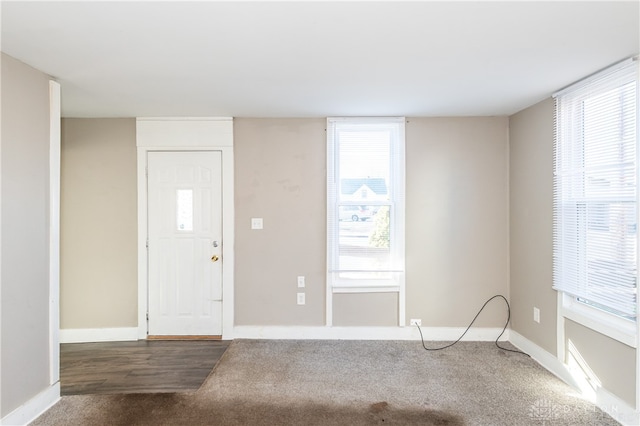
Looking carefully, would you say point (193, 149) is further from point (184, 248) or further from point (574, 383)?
point (574, 383)

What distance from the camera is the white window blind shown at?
2.13 m

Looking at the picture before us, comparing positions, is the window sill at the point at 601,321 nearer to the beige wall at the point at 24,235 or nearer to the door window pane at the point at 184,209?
the door window pane at the point at 184,209

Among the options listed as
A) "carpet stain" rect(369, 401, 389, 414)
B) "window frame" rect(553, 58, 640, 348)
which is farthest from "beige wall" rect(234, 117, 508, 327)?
"carpet stain" rect(369, 401, 389, 414)

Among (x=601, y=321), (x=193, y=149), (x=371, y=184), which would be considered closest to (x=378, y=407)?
(x=601, y=321)

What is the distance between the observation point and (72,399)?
2.45m

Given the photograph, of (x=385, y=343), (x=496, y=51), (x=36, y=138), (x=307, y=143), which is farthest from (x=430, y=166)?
(x=36, y=138)

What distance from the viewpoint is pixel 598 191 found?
2.37 metres

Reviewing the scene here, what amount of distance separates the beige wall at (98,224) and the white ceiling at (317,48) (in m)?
0.63

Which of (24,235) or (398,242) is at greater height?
(24,235)

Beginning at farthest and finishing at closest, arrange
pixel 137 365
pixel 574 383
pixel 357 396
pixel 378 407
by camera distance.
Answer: pixel 137 365, pixel 574 383, pixel 357 396, pixel 378 407

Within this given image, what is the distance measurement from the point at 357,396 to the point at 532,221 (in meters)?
2.31

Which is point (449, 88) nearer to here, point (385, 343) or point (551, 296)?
point (551, 296)

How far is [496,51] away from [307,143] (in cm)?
201

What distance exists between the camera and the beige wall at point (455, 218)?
3510 millimetres
